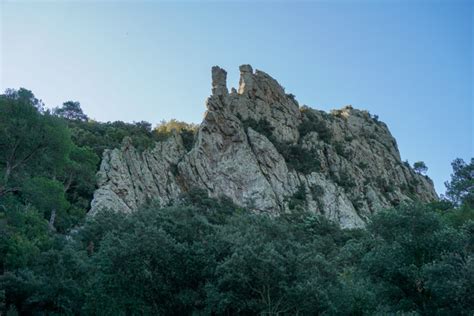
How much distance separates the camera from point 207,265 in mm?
23484

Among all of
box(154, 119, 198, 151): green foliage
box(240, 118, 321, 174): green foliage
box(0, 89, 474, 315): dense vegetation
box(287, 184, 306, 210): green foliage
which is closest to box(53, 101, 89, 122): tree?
box(154, 119, 198, 151): green foliage

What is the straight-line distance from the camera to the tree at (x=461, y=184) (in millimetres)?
51963

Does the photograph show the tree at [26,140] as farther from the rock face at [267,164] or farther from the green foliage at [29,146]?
the rock face at [267,164]

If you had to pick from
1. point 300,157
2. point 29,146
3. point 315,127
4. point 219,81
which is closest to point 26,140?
point 29,146

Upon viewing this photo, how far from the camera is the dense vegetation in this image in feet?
68.7

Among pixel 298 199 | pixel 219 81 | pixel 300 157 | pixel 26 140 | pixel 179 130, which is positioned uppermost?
pixel 219 81

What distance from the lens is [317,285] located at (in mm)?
21453

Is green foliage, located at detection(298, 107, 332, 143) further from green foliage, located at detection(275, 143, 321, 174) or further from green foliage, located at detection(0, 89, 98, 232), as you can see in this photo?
green foliage, located at detection(0, 89, 98, 232)

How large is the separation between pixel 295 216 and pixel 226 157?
11313 mm

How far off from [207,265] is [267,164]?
35.0m

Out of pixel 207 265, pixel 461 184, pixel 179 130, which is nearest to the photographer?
pixel 207 265

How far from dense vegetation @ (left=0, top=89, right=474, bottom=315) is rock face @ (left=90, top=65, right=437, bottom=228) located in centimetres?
1606

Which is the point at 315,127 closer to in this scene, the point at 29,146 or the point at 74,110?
the point at 74,110

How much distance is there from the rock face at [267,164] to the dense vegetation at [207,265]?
16064 mm
